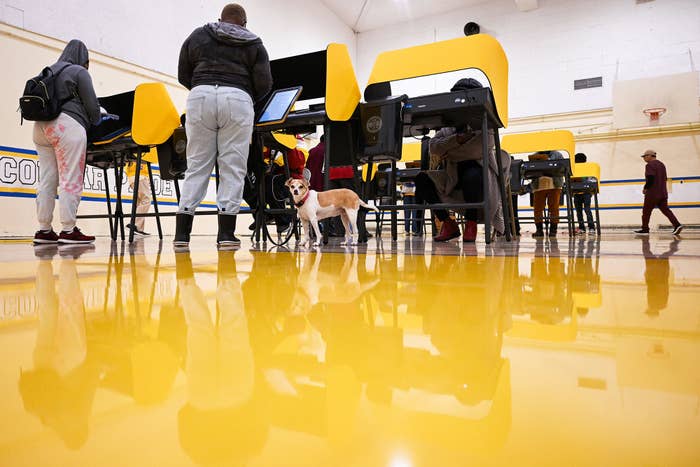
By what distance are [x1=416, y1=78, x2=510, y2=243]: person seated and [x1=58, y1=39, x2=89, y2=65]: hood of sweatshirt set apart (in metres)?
2.39

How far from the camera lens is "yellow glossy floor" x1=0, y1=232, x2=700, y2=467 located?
177 millimetres

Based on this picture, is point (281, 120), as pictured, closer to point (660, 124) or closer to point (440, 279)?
point (440, 279)

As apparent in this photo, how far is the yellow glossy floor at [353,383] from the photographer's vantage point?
0.58 ft

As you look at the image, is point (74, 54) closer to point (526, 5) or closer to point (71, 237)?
point (71, 237)

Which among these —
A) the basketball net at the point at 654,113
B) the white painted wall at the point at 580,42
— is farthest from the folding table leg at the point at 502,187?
the white painted wall at the point at 580,42

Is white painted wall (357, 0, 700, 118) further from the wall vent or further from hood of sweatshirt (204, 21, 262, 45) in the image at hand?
hood of sweatshirt (204, 21, 262, 45)

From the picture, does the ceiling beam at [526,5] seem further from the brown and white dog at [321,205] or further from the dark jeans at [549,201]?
the brown and white dog at [321,205]

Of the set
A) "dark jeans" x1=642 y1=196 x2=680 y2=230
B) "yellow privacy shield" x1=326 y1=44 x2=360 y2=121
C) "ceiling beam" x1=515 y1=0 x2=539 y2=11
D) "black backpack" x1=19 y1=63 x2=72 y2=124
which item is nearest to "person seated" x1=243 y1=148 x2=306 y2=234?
"yellow privacy shield" x1=326 y1=44 x2=360 y2=121

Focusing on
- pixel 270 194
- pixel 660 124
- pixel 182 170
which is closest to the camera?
pixel 182 170

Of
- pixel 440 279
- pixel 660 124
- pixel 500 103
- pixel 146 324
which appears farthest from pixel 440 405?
pixel 660 124

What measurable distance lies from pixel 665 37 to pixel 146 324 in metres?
Result: 11.5

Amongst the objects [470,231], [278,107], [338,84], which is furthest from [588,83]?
[278,107]

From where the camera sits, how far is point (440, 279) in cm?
82

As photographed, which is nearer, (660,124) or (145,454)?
(145,454)
